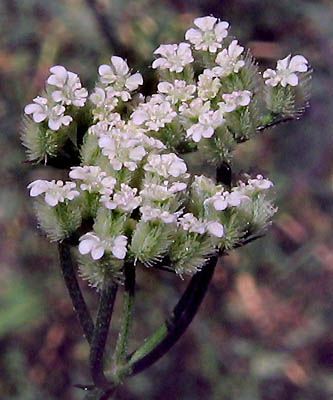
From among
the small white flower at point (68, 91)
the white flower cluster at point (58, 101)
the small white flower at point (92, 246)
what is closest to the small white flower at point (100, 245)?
the small white flower at point (92, 246)

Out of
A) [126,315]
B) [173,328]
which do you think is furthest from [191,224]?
[173,328]

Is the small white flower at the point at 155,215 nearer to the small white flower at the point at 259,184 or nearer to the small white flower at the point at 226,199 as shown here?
the small white flower at the point at 226,199

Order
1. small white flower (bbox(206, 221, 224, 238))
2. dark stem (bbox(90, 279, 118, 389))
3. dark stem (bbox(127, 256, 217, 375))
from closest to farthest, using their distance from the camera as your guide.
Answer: small white flower (bbox(206, 221, 224, 238))
dark stem (bbox(90, 279, 118, 389))
dark stem (bbox(127, 256, 217, 375))

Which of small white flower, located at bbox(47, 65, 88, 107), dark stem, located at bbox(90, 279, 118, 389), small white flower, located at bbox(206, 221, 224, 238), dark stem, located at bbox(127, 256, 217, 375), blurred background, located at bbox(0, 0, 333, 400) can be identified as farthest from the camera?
blurred background, located at bbox(0, 0, 333, 400)

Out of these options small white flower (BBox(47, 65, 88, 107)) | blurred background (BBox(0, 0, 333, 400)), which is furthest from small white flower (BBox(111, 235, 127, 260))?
blurred background (BBox(0, 0, 333, 400))

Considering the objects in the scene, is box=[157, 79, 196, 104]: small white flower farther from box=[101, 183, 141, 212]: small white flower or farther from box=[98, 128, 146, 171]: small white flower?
box=[101, 183, 141, 212]: small white flower

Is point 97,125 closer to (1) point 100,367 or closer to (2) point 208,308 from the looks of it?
(1) point 100,367

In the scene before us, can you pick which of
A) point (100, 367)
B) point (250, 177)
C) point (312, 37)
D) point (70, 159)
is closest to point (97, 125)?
point (70, 159)
